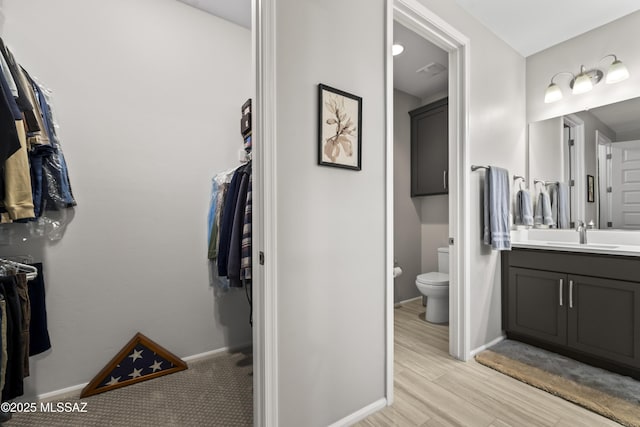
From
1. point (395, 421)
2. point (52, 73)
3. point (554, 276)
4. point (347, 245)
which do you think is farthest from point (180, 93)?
point (554, 276)

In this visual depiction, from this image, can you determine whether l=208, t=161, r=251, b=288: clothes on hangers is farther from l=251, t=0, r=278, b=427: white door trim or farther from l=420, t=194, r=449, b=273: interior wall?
l=420, t=194, r=449, b=273: interior wall

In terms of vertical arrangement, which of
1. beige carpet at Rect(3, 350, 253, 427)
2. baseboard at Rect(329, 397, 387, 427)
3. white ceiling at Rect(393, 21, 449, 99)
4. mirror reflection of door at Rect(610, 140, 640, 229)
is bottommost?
beige carpet at Rect(3, 350, 253, 427)

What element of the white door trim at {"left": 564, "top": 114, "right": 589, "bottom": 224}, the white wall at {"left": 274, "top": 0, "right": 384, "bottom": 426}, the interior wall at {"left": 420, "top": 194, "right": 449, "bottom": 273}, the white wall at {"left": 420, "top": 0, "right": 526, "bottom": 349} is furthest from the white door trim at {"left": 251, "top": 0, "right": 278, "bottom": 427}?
the interior wall at {"left": 420, "top": 194, "right": 449, "bottom": 273}

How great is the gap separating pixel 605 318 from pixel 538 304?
1.26 feet

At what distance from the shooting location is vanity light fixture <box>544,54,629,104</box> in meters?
2.12

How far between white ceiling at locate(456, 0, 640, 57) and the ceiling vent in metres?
0.57

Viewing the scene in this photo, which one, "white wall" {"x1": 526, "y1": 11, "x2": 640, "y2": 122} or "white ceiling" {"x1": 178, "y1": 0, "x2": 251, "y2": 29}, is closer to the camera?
"white ceiling" {"x1": 178, "y1": 0, "x2": 251, "y2": 29}

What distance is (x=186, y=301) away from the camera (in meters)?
2.10

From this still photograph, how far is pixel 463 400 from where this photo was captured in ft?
5.34

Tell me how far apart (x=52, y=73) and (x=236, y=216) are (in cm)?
139

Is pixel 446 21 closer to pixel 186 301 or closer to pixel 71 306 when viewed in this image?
pixel 186 301

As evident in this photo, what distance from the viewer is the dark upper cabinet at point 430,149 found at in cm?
319

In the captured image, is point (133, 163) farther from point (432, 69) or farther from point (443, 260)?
point (443, 260)

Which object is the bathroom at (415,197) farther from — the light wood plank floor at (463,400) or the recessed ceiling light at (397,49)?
the light wood plank floor at (463,400)
